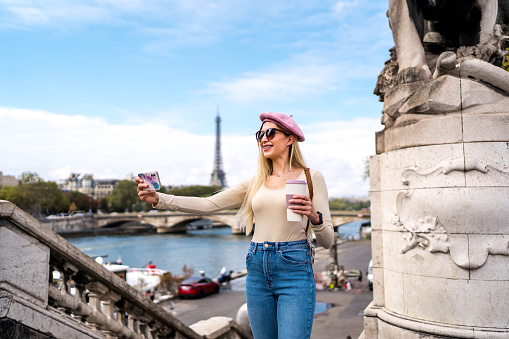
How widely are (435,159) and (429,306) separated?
1.50m

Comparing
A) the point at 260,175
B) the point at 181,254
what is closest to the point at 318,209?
the point at 260,175

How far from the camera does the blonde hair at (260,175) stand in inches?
115

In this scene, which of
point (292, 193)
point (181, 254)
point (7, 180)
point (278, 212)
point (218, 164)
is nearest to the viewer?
point (292, 193)

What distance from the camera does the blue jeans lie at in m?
2.57

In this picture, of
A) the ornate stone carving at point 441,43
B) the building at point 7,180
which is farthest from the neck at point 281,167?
the building at point 7,180

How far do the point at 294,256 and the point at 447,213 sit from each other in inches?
96.9

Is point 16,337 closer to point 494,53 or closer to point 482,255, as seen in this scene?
point 482,255

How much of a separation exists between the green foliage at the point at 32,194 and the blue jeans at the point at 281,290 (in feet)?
248

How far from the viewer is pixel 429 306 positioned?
4.55 meters

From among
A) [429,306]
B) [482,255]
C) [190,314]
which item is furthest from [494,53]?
[190,314]

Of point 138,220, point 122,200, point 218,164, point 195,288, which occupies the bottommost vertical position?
point 195,288

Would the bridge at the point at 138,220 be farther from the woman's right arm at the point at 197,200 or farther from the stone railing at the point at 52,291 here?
the woman's right arm at the point at 197,200

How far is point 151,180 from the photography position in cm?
275

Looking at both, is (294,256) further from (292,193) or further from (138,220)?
(138,220)
